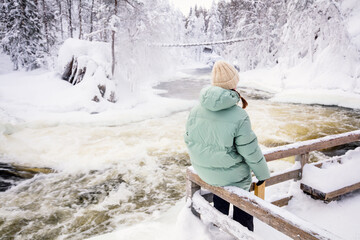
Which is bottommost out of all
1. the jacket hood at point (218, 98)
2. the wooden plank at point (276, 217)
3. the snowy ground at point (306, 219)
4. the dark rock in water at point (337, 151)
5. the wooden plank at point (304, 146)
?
the dark rock in water at point (337, 151)

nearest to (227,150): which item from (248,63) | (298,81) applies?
(298,81)

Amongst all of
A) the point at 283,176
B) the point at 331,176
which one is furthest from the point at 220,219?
the point at 331,176

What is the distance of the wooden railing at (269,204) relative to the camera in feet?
6.62

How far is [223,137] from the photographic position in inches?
94.0

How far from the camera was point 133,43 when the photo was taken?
62.2 feet

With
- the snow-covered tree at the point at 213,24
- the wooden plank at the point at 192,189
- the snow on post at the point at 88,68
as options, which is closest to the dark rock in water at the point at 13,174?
the wooden plank at the point at 192,189

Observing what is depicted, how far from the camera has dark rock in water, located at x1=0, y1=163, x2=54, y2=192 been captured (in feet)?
22.6

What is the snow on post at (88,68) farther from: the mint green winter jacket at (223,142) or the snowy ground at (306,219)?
the mint green winter jacket at (223,142)

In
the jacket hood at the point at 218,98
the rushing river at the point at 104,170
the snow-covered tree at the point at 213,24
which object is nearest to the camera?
the jacket hood at the point at 218,98

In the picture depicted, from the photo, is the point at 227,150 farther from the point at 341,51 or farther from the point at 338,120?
the point at 341,51

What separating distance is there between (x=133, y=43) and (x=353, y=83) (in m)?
15.9

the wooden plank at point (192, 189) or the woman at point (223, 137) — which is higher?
the woman at point (223, 137)

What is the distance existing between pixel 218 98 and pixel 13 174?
24.5 feet

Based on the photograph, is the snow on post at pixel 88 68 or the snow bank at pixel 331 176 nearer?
the snow bank at pixel 331 176
